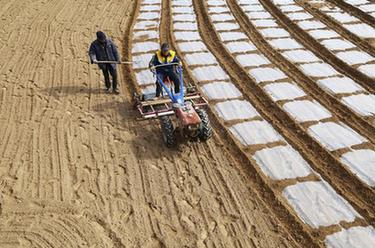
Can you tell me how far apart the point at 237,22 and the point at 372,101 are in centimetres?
562

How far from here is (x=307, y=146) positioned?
752 cm

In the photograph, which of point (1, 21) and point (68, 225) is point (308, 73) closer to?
point (68, 225)

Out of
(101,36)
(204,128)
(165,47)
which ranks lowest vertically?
(204,128)

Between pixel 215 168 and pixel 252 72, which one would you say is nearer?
pixel 215 168

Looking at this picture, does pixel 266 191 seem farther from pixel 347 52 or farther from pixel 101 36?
pixel 347 52

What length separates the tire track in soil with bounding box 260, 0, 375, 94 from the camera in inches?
375

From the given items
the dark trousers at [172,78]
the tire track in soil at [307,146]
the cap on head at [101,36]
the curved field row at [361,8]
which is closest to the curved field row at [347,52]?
the curved field row at [361,8]

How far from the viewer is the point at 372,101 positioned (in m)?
8.76

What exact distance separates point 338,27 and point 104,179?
9.23m

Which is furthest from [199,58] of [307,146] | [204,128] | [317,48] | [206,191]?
[206,191]

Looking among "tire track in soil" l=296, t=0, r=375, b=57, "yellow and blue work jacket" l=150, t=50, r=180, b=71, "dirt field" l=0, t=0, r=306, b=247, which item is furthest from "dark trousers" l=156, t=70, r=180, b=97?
"tire track in soil" l=296, t=0, r=375, b=57

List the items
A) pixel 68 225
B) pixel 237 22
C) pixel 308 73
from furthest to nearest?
pixel 237 22, pixel 308 73, pixel 68 225

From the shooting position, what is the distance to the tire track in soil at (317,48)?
9531mm

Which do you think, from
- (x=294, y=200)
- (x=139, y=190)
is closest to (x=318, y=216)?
(x=294, y=200)
